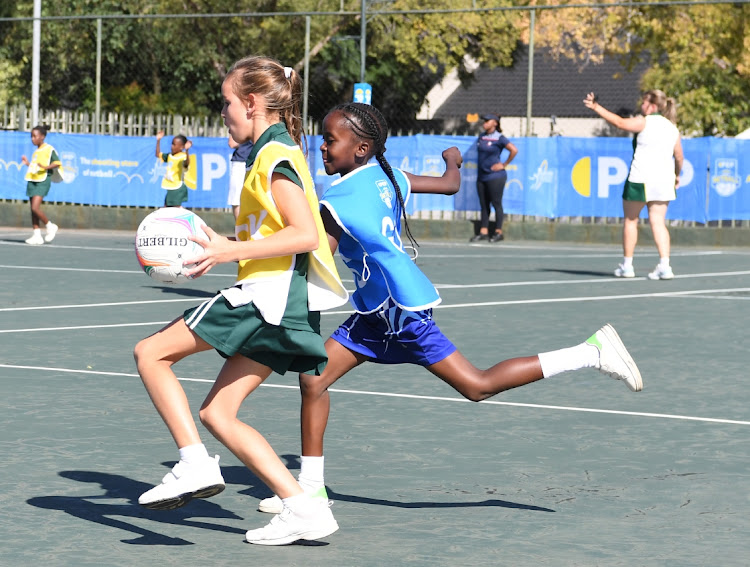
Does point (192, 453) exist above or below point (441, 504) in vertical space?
above

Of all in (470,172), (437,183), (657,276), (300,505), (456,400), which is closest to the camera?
(300,505)

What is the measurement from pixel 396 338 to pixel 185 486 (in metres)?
1.07

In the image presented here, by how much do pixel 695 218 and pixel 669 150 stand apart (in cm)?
663

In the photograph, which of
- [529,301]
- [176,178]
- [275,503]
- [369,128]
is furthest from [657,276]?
[275,503]

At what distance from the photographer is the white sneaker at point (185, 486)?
4.85 meters

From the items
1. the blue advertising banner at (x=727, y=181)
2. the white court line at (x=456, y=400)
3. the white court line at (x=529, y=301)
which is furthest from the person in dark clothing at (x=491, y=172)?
the white court line at (x=456, y=400)

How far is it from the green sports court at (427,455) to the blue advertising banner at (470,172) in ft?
32.4

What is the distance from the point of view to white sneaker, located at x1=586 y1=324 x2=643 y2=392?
18.6 feet

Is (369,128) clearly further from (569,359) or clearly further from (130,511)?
(130,511)

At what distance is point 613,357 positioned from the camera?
224 inches

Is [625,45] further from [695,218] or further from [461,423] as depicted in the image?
[461,423]

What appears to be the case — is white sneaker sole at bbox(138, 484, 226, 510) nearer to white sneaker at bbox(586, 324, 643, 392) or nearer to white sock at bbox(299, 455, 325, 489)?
white sock at bbox(299, 455, 325, 489)

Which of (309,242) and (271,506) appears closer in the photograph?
(309,242)

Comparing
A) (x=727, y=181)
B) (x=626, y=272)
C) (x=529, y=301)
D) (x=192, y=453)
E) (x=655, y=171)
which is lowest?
(x=529, y=301)
